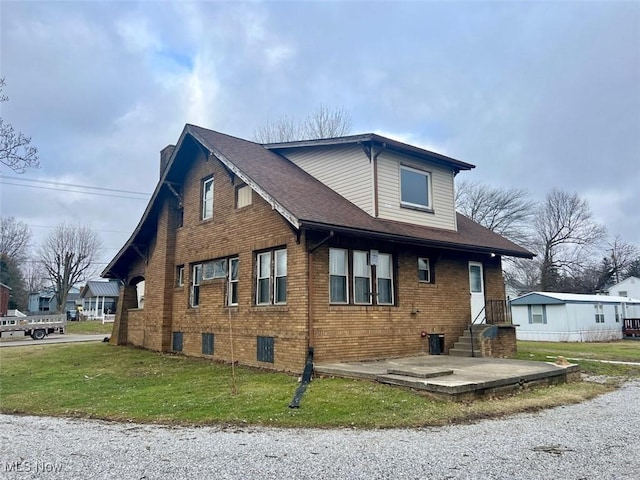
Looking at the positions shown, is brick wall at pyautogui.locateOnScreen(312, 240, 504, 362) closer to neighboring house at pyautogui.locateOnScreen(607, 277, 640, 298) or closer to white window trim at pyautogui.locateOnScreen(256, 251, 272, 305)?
white window trim at pyautogui.locateOnScreen(256, 251, 272, 305)

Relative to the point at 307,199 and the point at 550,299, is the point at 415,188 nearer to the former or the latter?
the point at 307,199

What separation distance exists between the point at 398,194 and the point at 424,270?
227 centimetres

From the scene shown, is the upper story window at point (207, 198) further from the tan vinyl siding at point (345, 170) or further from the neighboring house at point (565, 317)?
the neighboring house at point (565, 317)

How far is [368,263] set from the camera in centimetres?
1188

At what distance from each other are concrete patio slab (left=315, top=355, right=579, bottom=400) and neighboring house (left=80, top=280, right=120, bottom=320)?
51.0 m

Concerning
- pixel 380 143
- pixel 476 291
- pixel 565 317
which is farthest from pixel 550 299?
pixel 380 143

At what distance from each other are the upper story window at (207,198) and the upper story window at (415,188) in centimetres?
600

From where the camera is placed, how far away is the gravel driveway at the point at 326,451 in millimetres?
4590

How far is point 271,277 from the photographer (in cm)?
1186

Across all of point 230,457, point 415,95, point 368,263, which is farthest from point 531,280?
point 230,457

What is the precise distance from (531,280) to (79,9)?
50163 mm

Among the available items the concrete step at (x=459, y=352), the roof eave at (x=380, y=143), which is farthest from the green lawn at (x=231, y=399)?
the roof eave at (x=380, y=143)

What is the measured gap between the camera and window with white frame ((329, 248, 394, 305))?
36.9 ft

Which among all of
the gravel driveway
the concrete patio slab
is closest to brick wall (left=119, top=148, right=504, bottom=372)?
the concrete patio slab
